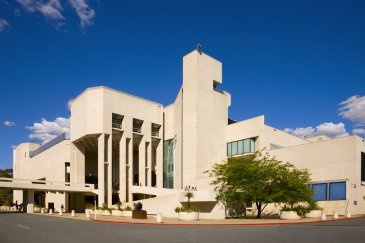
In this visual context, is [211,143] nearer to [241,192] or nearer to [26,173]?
[241,192]

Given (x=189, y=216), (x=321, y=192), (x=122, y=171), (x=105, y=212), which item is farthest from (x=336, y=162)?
(x=122, y=171)

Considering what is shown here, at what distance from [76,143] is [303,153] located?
36835mm

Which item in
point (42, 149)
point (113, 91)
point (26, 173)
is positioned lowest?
point (26, 173)

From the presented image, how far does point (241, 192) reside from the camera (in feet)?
123

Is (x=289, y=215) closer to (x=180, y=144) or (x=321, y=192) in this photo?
(x=321, y=192)

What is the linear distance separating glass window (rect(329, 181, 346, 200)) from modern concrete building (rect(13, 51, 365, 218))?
0.11 metres

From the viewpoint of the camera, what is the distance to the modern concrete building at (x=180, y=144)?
46812 millimetres

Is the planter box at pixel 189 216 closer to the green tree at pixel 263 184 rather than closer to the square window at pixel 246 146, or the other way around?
the green tree at pixel 263 184

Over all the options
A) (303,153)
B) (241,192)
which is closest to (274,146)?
(303,153)

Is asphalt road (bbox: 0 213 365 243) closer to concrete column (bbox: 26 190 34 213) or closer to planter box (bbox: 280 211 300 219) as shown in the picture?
planter box (bbox: 280 211 300 219)

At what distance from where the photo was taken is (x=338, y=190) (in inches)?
1780

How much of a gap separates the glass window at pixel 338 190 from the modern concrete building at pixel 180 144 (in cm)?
11

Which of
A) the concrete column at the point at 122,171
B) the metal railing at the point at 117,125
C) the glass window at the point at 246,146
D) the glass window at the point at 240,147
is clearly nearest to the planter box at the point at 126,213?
the concrete column at the point at 122,171

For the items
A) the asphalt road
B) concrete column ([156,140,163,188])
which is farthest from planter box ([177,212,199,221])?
concrete column ([156,140,163,188])
